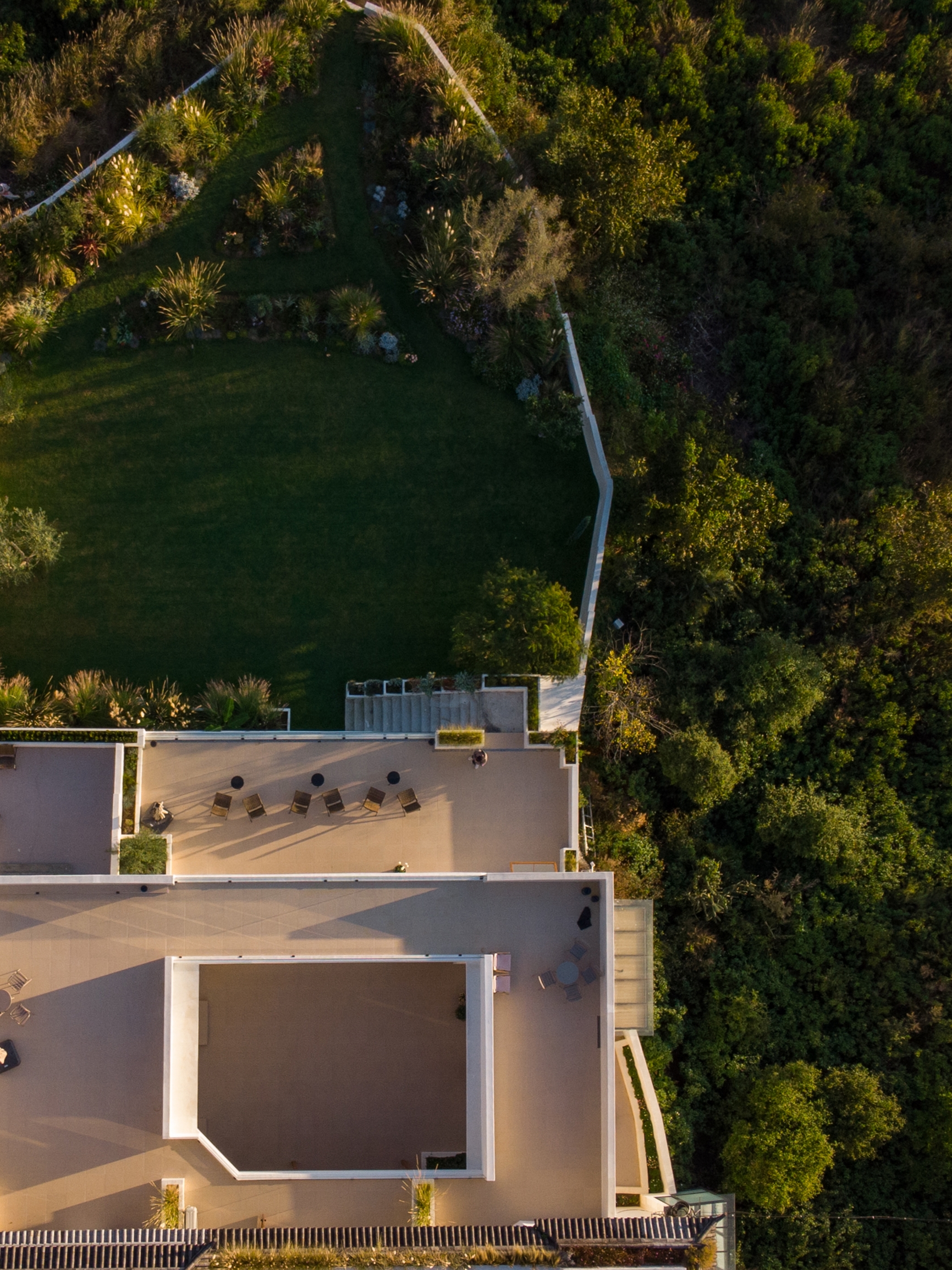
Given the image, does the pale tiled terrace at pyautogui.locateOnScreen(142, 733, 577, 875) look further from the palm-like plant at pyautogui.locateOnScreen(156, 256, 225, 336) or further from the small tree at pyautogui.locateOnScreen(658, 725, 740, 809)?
Answer: the palm-like plant at pyautogui.locateOnScreen(156, 256, 225, 336)

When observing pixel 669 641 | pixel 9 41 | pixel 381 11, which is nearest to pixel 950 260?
pixel 669 641

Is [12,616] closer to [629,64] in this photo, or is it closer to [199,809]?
[199,809]

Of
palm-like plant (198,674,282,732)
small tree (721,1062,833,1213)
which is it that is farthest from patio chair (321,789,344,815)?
small tree (721,1062,833,1213)

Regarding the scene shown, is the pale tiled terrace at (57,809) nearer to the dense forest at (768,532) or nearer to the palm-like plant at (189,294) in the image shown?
the palm-like plant at (189,294)

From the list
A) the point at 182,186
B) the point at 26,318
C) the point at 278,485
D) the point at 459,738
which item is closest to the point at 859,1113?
the point at 459,738

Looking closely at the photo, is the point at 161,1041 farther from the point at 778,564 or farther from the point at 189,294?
the point at 778,564

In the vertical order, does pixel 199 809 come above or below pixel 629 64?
below
